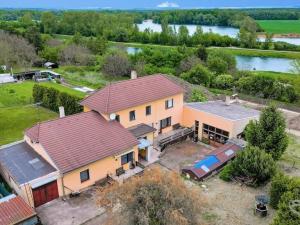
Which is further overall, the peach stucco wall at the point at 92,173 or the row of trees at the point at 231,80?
the row of trees at the point at 231,80

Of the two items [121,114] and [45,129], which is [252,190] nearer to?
[121,114]

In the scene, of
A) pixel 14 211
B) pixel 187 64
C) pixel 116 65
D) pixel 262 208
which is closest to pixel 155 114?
pixel 262 208

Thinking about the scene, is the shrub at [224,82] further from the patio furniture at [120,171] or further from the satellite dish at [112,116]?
the patio furniture at [120,171]

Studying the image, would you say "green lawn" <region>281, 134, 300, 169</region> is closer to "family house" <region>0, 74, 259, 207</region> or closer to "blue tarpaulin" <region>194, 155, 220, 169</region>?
"family house" <region>0, 74, 259, 207</region>

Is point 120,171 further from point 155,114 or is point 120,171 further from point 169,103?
point 169,103

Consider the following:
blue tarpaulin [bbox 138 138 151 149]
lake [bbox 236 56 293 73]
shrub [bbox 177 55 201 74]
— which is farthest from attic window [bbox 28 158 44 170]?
lake [bbox 236 56 293 73]

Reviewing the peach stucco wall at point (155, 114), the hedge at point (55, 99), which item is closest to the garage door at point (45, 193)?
the peach stucco wall at point (155, 114)
